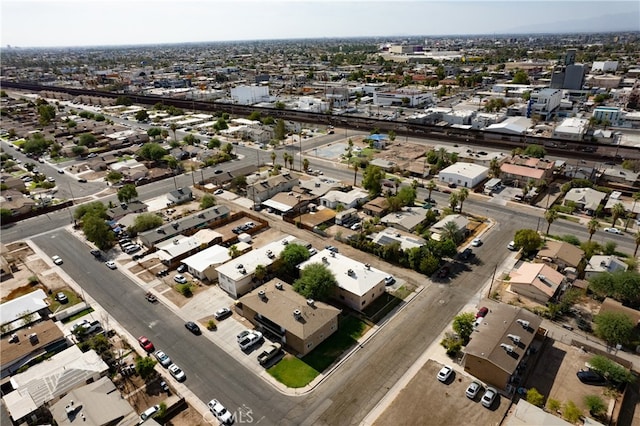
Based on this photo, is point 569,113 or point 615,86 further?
point 615,86

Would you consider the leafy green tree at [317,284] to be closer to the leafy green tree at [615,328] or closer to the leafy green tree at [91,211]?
the leafy green tree at [615,328]

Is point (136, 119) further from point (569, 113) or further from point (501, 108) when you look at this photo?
point (569, 113)

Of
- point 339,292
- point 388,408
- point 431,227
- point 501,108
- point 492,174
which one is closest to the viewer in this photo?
point 388,408

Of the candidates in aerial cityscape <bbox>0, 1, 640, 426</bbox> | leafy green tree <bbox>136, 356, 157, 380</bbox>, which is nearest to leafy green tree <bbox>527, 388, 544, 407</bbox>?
aerial cityscape <bbox>0, 1, 640, 426</bbox>

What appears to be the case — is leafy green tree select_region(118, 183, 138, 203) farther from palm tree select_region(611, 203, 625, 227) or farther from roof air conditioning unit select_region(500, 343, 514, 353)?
palm tree select_region(611, 203, 625, 227)

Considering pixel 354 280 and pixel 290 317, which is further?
pixel 354 280

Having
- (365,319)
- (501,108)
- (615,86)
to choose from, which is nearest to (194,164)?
(365,319)

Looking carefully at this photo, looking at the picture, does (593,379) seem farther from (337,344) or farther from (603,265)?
(337,344)

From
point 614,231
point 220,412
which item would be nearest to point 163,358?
point 220,412
